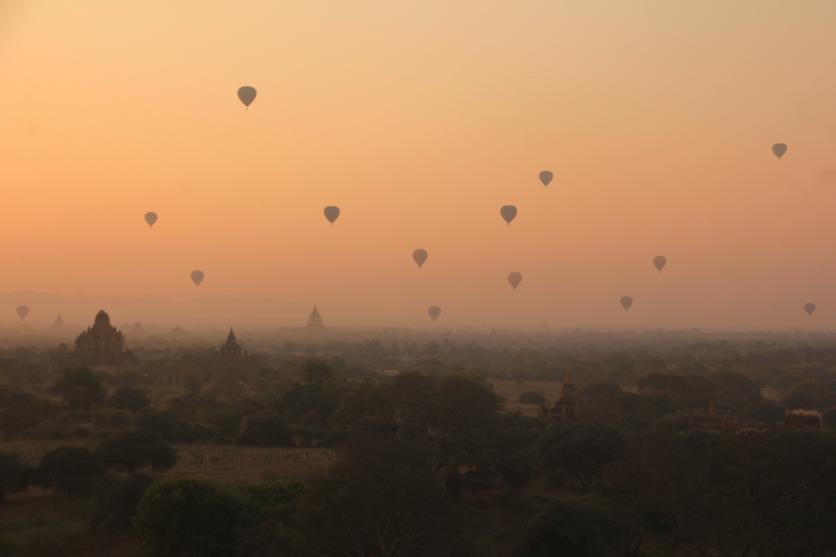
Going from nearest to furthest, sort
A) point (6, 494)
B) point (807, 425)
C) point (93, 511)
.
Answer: point (93, 511)
point (6, 494)
point (807, 425)

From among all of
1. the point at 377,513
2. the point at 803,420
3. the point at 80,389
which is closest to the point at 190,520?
the point at 377,513

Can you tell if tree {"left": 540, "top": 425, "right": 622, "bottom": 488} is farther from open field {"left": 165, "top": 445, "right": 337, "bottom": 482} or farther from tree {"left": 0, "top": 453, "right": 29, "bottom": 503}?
tree {"left": 0, "top": 453, "right": 29, "bottom": 503}

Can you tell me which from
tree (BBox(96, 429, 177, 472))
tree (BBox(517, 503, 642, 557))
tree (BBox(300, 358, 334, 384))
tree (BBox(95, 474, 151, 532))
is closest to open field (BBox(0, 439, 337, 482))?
tree (BBox(96, 429, 177, 472))

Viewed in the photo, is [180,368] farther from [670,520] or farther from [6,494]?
[670,520]

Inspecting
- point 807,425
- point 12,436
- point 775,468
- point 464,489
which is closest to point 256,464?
point 464,489

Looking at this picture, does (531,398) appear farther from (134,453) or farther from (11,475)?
(11,475)
